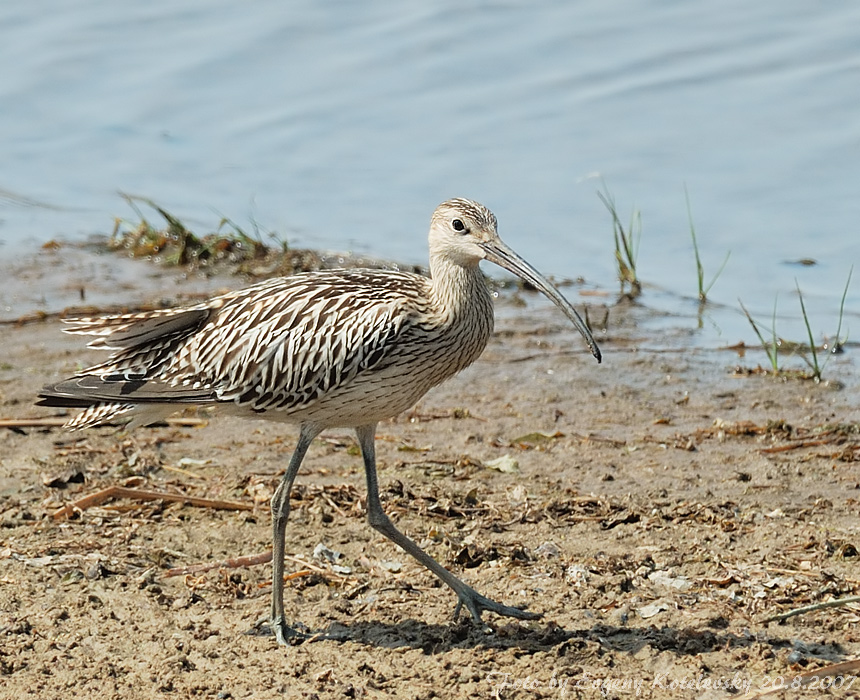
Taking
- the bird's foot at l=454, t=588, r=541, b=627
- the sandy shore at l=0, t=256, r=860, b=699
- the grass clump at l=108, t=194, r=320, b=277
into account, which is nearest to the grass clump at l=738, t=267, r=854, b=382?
the sandy shore at l=0, t=256, r=860, b=699

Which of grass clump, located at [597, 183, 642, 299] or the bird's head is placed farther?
grass clump, located at [597, 183, 642, 299]

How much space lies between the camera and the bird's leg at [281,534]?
539 cm

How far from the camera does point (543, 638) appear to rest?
5.18 meters

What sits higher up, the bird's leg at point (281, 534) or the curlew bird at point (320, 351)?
the curlew bird at point (320, 351)

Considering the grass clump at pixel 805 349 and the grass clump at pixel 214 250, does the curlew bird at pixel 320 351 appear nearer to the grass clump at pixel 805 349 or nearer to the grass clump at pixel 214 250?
the grass clump at pixel 805 349

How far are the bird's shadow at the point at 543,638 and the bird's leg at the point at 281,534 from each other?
0.39 ft

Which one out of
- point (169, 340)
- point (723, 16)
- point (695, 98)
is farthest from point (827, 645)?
point (723, 16)

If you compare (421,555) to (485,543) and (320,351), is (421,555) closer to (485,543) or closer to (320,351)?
(485,543)

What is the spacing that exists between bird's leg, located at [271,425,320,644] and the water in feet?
13.5

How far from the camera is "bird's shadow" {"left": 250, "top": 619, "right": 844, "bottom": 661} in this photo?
500 cm

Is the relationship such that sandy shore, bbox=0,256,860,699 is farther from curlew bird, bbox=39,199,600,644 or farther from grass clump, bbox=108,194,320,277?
grass clump, bbox=108,194,320,277

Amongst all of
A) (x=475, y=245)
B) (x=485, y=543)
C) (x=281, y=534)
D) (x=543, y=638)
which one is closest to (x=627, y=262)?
(x=485, y=543)

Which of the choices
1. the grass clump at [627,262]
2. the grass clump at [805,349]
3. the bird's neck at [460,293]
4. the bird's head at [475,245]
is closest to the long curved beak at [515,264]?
the bird's head at [475,245]

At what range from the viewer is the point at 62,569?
5.82 meters
